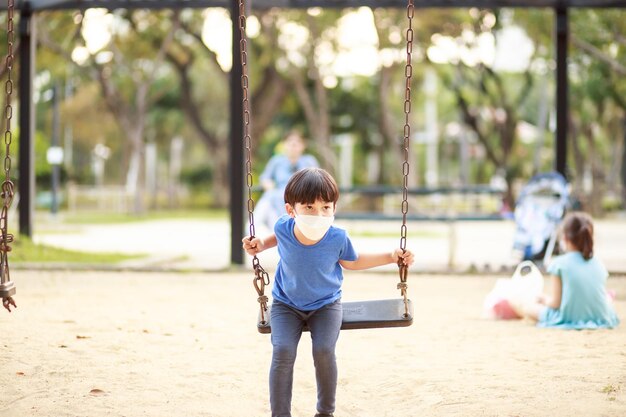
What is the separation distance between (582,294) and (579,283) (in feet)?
0.33

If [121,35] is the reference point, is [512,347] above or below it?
below

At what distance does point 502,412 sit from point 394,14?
24265 millimetres

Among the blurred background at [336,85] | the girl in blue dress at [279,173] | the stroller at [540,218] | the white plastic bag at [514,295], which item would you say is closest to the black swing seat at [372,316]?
the white plastic bag at [514,295]

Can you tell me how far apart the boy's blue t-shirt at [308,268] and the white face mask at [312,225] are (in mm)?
77

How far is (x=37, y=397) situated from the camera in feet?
15.1

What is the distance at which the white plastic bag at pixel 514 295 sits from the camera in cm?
749

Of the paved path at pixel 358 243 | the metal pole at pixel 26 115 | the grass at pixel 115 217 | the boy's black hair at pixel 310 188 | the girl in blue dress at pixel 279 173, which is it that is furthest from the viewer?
the grass at pixel 115 217

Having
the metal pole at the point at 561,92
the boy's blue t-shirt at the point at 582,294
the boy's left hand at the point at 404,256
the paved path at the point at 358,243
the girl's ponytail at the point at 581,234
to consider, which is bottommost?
the paved path at the point at 358,243

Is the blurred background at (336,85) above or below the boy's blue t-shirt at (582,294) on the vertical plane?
above

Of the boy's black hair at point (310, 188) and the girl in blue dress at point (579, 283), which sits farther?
the girl in blue dress at point (579, 283)

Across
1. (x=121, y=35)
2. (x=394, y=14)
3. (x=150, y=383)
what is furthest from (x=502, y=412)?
(x=121, y=35)

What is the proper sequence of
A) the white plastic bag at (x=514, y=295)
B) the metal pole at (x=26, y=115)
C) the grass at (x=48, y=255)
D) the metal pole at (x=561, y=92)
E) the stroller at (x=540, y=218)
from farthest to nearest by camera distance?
1. the metal pole at (x=26, y=115)
2. the grass at (x=48, y=255)
3. the metal pole at (x=561, y=92)
4. the stroller at (x=540, y=218)
5. the white plastic bag at (x=514, y=295)

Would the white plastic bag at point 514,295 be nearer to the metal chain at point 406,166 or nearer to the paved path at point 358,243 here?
the metal chain at point 406,166

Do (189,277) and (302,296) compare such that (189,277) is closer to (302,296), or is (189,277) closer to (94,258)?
(94,258)
